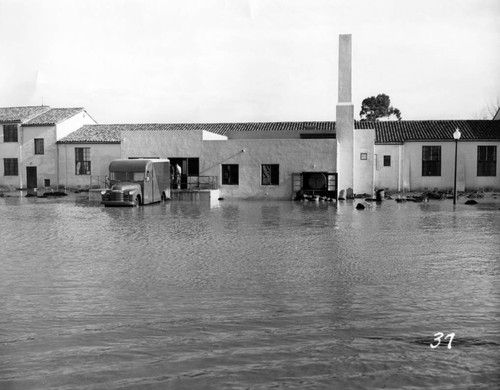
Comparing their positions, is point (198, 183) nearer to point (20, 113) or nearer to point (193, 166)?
point (193, 166)

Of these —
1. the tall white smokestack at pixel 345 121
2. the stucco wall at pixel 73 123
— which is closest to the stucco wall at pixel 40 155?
the stucco wall at pixel 73 123

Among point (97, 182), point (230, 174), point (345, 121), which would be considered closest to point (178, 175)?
point (230, 174)

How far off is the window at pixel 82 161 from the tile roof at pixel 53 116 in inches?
114

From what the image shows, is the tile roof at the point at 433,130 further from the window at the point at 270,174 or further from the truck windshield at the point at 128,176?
the truck windshield at the point at 128,176

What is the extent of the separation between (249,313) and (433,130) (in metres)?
38.1

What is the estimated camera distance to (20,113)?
49312 mm

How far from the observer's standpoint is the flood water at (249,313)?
5.62 meters

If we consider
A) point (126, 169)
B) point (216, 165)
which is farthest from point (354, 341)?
point (216, 165)

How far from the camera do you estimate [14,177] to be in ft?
156

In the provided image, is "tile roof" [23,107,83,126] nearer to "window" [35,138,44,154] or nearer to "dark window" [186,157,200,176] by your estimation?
"window" [35,138,44,154]

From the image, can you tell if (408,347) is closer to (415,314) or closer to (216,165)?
(415,314)

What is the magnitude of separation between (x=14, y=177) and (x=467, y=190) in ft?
110

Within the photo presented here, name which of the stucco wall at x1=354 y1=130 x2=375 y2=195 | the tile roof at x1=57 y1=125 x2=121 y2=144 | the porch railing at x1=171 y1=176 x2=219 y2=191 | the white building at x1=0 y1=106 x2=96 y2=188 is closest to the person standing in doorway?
the porch railing at x1=171 y1=176 x2=219 y2=191

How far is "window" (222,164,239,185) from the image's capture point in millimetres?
37906
